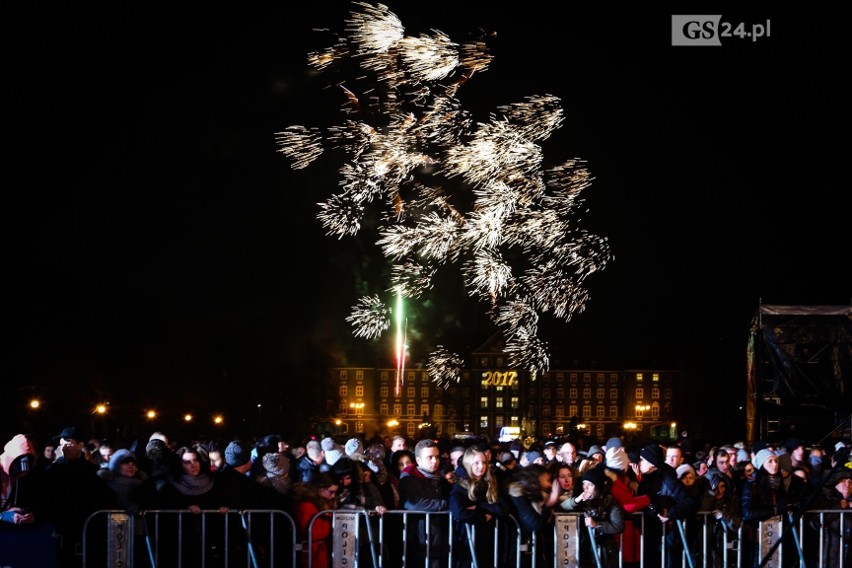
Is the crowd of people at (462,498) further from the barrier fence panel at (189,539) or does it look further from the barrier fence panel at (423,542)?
the barrier fence panel at (189,539)

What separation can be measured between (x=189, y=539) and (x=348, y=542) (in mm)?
1467

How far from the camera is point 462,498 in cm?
979

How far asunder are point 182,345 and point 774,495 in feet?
173

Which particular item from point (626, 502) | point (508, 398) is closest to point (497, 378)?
point (508, 398)

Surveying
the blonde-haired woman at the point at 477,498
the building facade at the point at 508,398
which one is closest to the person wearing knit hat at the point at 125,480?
the blonde-haired woman at the point at 477,498

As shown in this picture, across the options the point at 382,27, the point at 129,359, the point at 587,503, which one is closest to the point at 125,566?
the point at 587,503

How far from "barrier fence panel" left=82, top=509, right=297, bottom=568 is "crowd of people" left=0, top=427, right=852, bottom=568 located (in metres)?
0.13

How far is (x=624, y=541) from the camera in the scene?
35.4ft

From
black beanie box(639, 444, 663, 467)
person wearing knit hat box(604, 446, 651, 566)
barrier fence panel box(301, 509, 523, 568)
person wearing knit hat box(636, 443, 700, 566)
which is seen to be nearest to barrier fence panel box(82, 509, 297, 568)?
barrier fence panel box(301, 509, 523, 568)

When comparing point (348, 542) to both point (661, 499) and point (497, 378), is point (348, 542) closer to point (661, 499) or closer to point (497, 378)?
point (661, 499)

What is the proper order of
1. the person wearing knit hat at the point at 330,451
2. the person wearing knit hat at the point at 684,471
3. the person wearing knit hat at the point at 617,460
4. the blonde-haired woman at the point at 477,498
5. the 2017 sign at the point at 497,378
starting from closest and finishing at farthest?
1. the blonde-haired woman at the point at 477,498
2. the person wearing knit hat at the point at 617,460
3. the person wearing knit hat at the point at 684,471
4. the person wearing knit hat at the point at 330,451
5. the 2017 sign at the point at 497,378

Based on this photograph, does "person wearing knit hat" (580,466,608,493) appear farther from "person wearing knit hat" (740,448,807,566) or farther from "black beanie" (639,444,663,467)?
"person wearing knit hat" (740,448,807,566)

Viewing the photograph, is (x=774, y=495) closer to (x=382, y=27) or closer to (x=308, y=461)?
(x=308, y=461)

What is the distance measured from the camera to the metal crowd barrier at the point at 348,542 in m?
10.1
